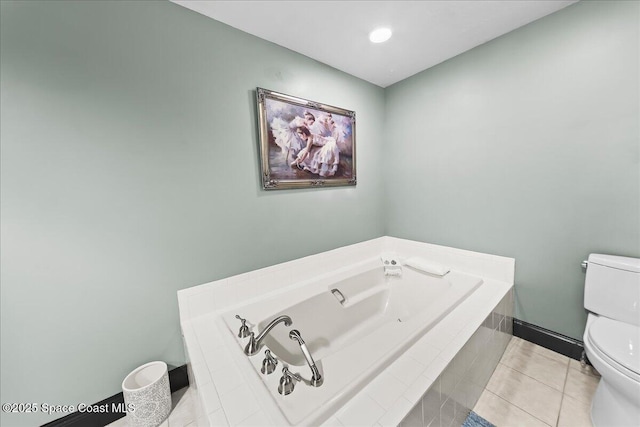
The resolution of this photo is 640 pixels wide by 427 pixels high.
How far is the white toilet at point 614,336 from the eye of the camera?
1.08 m

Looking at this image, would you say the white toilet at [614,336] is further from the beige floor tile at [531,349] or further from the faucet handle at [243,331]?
the faucet handle at [243,331]

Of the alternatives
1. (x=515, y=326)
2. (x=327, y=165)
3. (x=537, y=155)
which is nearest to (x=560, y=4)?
(x=537, y=155)

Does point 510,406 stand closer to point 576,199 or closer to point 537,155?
point 576,199

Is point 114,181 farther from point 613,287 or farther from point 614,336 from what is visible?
point 613,287

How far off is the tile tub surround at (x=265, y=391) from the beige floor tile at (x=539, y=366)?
48cm

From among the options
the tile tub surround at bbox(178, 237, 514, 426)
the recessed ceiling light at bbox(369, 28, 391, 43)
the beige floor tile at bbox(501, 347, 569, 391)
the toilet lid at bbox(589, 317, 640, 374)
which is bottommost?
the beige floor tile at bbox(501, 347, 569, 391)

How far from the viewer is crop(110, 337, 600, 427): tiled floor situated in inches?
51.3

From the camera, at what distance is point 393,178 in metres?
2.64

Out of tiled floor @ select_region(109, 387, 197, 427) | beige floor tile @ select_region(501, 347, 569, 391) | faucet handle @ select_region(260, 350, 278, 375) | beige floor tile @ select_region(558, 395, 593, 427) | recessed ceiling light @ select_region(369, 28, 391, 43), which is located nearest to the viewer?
faucet handle @ select_region(260, 350, 278, 375)

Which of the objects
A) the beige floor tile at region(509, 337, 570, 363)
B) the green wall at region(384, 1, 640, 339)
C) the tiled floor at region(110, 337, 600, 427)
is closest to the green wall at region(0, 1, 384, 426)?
the tiled floor at region(110, 337, 600, 427)

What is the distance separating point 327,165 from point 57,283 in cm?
184

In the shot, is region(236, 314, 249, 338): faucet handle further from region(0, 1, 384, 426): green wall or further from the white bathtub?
region(0, 1, 384, 426): green wall

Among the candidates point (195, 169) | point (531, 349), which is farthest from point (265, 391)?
point (531, 349)

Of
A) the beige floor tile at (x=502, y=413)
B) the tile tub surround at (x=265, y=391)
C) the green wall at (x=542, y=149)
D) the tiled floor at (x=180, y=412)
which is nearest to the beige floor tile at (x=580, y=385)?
the green wall at (x=542, y=149)
